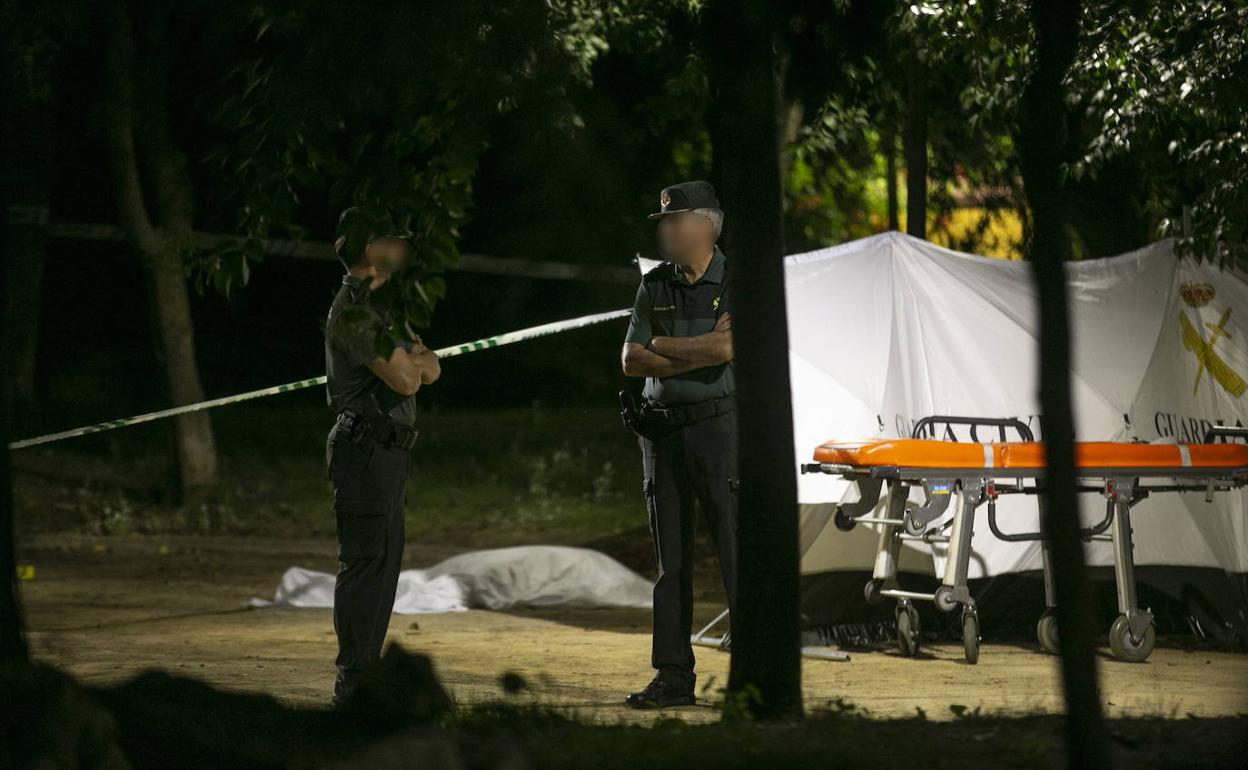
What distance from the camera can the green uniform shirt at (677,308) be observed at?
300 inches

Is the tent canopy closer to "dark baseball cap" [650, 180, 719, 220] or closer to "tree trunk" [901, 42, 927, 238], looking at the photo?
"dark baseball cap" [650, 180, 719, 220]

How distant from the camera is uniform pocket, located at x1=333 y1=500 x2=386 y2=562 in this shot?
7195mm

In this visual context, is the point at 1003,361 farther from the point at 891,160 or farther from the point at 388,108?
the point at 891,160

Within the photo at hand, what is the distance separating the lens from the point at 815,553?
399 inches

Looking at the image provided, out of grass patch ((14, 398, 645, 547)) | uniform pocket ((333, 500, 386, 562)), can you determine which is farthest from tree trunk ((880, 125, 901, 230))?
uniform pocket ((333, 500, 386, 562))

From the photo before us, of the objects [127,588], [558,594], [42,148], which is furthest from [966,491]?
[42,148]

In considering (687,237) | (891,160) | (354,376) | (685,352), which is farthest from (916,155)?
(354,376)

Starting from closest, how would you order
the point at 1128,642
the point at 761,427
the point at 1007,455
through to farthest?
the point at 761,427 → the point at 1007,455 → the point at 1128,642

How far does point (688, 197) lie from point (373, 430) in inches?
63.8

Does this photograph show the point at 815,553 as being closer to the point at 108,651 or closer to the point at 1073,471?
the point at 108,651

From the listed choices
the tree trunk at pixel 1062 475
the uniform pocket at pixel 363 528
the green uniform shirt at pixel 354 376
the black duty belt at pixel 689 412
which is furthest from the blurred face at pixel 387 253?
the tree trunk at pixel 1062 475

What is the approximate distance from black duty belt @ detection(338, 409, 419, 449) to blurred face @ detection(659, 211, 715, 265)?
1.32 meters

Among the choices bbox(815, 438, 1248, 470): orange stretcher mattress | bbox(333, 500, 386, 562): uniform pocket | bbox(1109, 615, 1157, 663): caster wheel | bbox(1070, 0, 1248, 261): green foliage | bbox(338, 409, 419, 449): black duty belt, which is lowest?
bbox(1109, 615, 1157, 663): caster wheel

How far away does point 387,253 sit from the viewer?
6.77 metres
